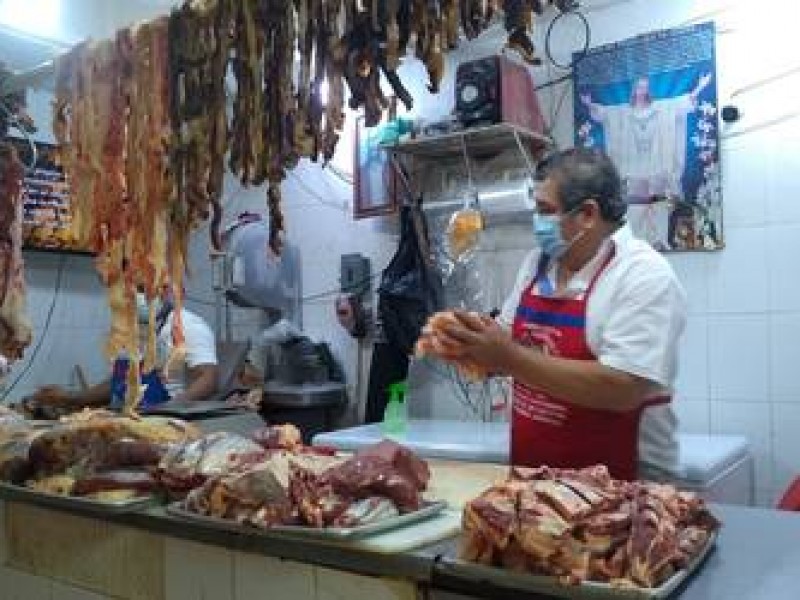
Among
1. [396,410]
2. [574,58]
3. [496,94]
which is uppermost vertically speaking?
[574,58]

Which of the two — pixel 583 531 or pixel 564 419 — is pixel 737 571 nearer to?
pixel 583 531

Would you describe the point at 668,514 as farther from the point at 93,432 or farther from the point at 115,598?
the point at 93,432

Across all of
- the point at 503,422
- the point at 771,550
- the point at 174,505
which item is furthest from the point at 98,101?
the point at 503,422

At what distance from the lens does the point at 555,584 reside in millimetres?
988

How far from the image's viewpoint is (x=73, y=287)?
435 centimetres

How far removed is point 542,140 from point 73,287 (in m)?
2.68

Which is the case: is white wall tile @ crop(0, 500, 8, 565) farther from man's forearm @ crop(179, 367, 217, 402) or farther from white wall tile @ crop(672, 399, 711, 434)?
white wall tile @ crop(672, 399, 711, 434)

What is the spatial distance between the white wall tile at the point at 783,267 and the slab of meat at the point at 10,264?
265cm

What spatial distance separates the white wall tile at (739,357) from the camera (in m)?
3.01

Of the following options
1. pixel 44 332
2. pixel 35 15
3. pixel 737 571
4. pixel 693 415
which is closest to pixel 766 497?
pixel 693 415

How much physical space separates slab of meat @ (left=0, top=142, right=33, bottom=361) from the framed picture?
1856 millimetres

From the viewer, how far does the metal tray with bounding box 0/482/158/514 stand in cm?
149

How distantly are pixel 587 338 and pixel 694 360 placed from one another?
4.42ft

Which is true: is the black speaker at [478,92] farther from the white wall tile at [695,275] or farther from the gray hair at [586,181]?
the gray hair at [586,181]
